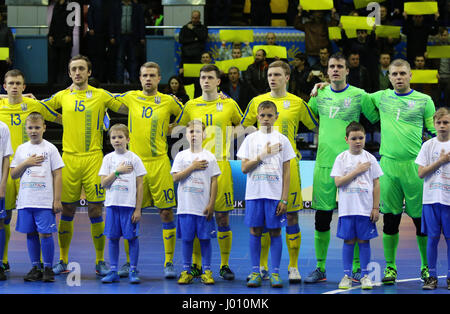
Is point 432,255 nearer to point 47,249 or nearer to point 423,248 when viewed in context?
point 423,248

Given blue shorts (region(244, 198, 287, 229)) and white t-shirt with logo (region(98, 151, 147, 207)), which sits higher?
white t-shirt with logo (region(98, 151, 147, 207))

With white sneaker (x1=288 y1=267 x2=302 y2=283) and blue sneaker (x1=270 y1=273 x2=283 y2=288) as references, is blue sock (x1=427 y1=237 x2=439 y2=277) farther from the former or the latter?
blue sneaker (x1=270 y1=273 x2=283 y2=288)

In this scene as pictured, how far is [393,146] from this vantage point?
28.7ft

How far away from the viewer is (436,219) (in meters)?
8.33

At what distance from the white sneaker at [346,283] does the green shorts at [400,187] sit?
98 centimetres

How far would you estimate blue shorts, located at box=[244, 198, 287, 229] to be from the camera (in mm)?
8375

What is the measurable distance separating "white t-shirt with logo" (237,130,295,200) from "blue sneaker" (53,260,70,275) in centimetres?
247

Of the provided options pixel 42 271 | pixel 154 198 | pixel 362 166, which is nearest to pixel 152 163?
pixel 154 198

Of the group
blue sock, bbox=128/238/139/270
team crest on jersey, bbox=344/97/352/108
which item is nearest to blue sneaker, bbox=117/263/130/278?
blue sock, bbox=128/238/139/270

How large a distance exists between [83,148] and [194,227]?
1.73m

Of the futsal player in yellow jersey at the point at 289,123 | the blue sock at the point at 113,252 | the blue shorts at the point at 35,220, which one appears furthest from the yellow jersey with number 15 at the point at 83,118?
the futsal player in yellow jersey at the point at 289,123

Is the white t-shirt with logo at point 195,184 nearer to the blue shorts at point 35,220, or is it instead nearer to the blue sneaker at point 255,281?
the blue sneaker at point 255,281

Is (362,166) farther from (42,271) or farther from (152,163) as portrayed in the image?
(42,271)

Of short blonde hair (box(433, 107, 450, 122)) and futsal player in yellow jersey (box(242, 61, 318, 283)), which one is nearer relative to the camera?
short blonde hair (box(433, 107, 450, 122))
